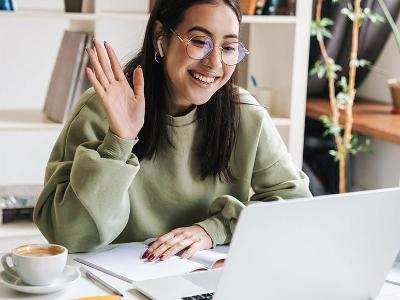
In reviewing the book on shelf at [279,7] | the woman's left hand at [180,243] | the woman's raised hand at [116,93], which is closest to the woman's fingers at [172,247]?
the woman's left hand at [180,243]

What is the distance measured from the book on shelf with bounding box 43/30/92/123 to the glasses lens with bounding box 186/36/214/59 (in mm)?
1088

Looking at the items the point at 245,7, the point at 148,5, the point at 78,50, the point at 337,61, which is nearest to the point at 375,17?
the point at 337,61

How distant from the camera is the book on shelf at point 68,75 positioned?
284 cm

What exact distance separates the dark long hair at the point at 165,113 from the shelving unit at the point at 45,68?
97 cm

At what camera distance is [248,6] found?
9.64 ft

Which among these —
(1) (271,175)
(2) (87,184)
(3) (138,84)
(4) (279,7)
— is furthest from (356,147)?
(2) (87,184)

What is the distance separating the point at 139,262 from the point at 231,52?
52 centimetres

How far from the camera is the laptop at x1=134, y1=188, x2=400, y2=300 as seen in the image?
1.25 meters

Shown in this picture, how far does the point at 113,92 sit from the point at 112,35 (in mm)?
1296

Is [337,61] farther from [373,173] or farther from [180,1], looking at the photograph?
[180,1]

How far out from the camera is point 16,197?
2.87m

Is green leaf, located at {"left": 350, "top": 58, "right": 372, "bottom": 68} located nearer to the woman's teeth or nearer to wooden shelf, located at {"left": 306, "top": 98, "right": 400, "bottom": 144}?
wooden shelf, located at {"left": 306, "top": 98, "right": 400, "bottom": 144}

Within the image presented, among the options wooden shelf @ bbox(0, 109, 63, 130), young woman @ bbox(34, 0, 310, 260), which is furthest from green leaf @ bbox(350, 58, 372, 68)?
young woman @ bbox(34, 0, 310, 260)

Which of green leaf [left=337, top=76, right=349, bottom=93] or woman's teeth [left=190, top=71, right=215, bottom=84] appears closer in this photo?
woman's teeth [left=190, top=71, right=215, bottom=84]
